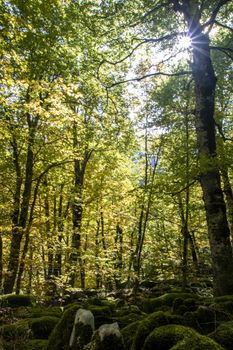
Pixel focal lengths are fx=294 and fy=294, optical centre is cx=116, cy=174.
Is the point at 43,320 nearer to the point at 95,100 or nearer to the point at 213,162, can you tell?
the point at 213,162

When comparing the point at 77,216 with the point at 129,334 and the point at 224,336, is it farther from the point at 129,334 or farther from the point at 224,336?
the point at 224,336

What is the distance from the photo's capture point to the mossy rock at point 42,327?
553 centimetres

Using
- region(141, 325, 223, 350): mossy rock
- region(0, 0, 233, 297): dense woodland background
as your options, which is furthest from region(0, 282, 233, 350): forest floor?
region(0, 0, 233, 297): dense woodland background

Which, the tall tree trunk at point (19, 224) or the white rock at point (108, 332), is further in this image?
the tall tree trunk at point (19, 224)

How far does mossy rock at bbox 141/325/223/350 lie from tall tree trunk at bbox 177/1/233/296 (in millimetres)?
4290

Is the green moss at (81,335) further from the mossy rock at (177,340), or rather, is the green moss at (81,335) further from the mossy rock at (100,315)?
the mossy rock at (100,315)

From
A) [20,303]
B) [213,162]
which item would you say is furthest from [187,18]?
[20,303]

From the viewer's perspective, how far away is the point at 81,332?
3.82 meters

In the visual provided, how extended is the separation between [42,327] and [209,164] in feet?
16.8

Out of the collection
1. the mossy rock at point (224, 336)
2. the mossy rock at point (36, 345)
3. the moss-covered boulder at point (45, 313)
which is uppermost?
the mossy rock at point (224, 336)

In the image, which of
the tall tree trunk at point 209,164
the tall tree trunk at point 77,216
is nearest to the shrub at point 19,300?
the tall tree trunk at point 77,216

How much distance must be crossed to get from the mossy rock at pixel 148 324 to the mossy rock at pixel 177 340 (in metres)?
0.31

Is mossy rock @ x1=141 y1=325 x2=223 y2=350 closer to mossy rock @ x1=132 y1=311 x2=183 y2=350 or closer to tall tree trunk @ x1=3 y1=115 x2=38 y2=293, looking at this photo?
mossy rock @ x1=132 y1=311 x2=183 y2=350

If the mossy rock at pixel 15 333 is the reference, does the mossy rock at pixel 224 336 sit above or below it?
above
